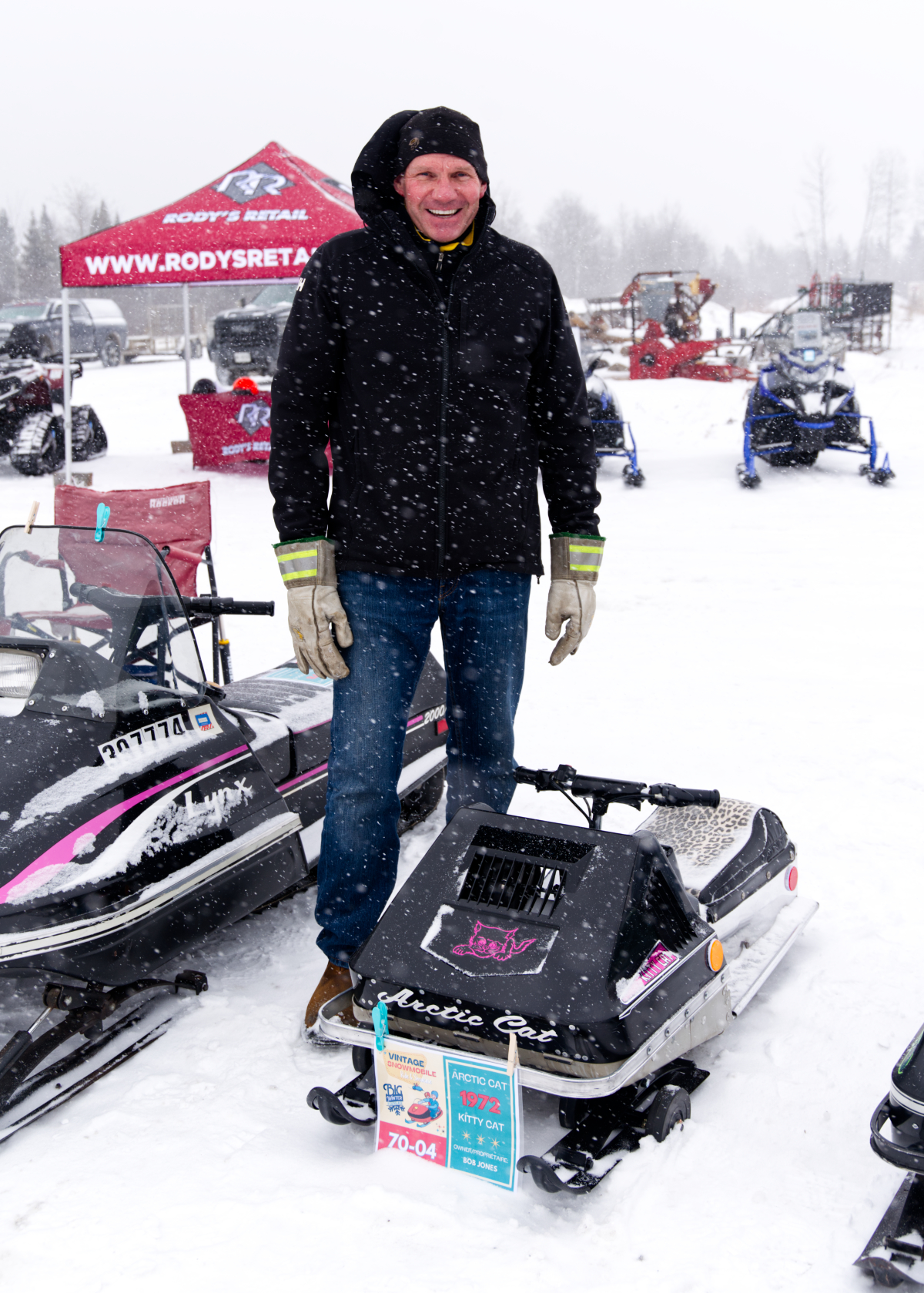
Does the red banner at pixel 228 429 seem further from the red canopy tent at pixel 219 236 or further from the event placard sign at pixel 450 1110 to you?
the event placard sign at pixel 450 1110

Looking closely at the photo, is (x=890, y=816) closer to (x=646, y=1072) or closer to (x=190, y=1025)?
(x=646, y=1072)

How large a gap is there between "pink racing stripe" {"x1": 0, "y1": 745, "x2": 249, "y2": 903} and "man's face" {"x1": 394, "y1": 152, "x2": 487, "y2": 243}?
1.23 metres

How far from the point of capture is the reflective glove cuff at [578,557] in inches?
89.0

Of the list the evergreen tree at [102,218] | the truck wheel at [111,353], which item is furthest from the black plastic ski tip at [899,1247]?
the evergreen tree at [102,218]

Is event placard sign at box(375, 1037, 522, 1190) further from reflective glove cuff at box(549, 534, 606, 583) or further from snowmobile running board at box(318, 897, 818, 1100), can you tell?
reflective glove cuff at box(549, 534, 606, 583)

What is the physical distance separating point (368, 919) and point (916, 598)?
14.1 feet

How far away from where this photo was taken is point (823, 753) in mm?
3502

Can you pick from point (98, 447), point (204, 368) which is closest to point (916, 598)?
point (98, 447)

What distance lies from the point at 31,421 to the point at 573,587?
8.62m

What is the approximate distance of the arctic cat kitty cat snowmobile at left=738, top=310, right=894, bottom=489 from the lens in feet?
30.1

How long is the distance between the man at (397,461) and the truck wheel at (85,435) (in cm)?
890

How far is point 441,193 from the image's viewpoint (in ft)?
6.58

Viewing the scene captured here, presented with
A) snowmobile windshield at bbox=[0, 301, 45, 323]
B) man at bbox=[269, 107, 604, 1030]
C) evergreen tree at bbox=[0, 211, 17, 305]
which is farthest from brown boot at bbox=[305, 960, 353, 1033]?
evergreen tree at bbox=[0, 211, 17, 305]

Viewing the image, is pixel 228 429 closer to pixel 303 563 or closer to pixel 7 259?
pixel 303 563
